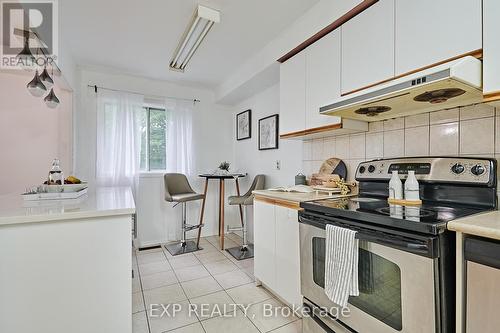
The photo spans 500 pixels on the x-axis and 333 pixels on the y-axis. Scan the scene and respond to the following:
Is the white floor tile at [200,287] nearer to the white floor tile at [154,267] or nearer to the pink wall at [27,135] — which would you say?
the white floor tile at [154,267]

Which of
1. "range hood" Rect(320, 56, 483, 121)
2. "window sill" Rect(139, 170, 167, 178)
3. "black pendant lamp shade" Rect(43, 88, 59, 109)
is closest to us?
"range hood" Rect(320, 56, 483, 121)

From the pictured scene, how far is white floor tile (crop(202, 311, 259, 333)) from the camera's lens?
1.66m

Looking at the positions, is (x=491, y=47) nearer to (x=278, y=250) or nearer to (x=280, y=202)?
(x=280, y=202)

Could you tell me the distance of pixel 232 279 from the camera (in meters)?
2.41

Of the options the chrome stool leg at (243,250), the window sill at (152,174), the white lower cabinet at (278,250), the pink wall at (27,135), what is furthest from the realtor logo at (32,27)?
the chrome stool leg at (243,250)

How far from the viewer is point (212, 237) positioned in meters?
3.88

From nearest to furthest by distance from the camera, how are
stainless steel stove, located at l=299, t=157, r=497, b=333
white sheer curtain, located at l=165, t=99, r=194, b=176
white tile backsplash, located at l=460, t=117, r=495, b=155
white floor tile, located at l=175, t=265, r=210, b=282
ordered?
stainless steel stove, located at l=299, t=157, r=497, b=333
white tile backsplash, located at l=460, t=117, r=495, b=155
white floor tile, located at l=175, t=265, r=210, b=282
white sheer curtain, located at l=165, t=99, r=194, b=176

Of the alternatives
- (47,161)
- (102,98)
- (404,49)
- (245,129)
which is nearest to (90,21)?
(102,98)

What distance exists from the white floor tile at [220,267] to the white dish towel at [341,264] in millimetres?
1568

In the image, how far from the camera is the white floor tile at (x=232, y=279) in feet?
7.56

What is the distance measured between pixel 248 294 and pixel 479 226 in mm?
1799

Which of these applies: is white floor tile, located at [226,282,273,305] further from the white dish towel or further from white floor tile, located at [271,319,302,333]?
the white dish towel

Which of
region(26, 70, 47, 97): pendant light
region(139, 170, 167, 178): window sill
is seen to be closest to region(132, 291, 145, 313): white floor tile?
region(139, 170, 167, 178): window sill

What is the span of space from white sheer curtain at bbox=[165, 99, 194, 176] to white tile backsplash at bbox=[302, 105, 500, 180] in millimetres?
2274
